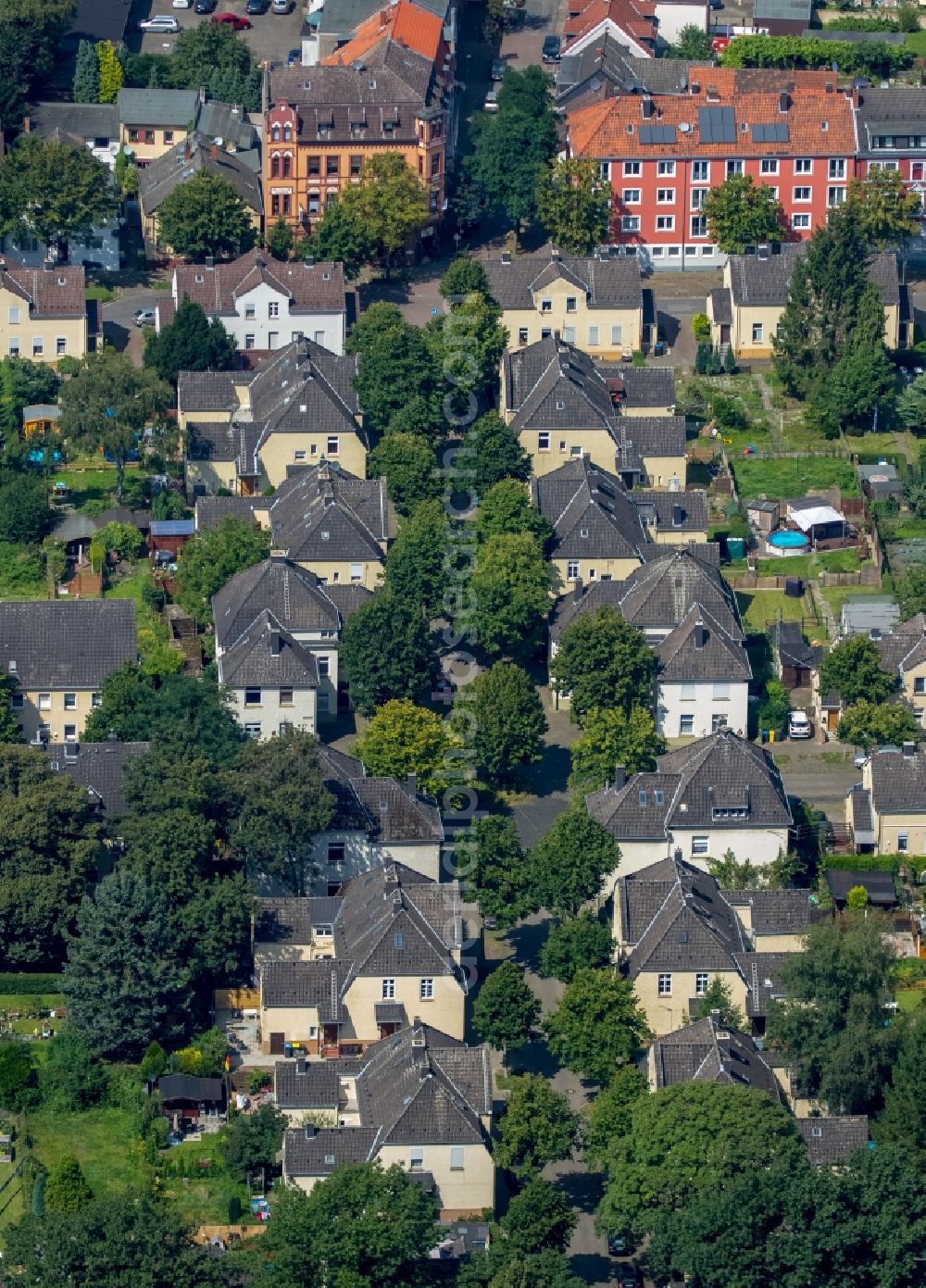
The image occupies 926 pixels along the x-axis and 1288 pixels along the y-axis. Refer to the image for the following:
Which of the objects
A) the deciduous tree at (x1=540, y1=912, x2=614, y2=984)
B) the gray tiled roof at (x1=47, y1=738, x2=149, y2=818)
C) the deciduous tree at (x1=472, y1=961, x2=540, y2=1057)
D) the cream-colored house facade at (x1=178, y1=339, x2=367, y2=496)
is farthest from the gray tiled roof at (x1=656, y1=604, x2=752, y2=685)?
the deciduous tree at (x1=472, y1=961, x2=540, y2=1057)

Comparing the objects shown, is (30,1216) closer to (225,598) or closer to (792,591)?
(225,598)

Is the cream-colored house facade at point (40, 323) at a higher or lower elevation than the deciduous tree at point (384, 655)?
higher

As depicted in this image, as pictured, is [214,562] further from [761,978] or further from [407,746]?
[761,978]

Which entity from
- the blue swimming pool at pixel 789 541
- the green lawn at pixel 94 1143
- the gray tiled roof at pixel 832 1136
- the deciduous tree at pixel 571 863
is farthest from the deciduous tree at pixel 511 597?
the gray tiled roof at pixel 832 1136

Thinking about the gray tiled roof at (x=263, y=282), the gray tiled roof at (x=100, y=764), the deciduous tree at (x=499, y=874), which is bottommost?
the deciduous tree at (x=499, y=874)

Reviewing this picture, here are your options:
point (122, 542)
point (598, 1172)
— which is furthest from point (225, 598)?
point (598, 1172)

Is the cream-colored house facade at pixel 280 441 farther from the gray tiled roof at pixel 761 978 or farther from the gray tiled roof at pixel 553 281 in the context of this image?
the gray tiled roof at pixel 761 978
